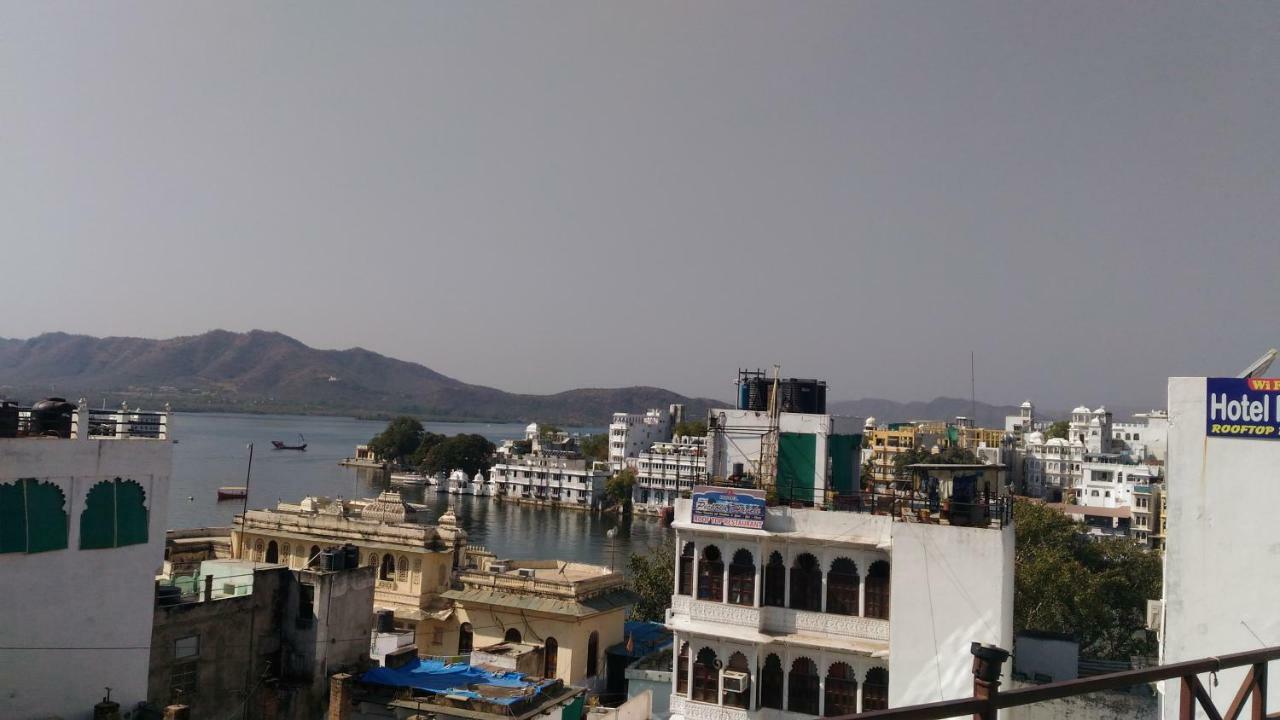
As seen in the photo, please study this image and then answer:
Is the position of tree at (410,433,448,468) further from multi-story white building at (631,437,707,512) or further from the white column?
the white column

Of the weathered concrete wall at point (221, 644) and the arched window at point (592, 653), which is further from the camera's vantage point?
the arched window at point (592, 653)

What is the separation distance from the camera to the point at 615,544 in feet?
255

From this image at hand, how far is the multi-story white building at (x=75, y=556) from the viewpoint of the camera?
13.5m

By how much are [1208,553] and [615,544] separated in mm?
67457

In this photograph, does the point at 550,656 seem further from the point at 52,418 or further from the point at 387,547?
the point at 52,418

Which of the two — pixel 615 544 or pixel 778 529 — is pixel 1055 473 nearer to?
pixel 615 544

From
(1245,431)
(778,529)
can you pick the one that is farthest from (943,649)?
(1245,431)

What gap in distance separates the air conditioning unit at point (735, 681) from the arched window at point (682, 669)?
0.92 meters

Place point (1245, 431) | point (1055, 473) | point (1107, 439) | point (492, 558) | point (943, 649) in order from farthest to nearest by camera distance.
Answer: point (1107, 439) < point (1055, 473) < point (492, 558) < point (943, 649) < point (1245, 431)

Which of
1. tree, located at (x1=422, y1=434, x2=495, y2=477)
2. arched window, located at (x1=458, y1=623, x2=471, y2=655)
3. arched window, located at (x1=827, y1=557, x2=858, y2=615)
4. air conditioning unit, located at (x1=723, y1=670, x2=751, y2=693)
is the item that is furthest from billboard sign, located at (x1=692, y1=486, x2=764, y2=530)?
tree, located at (x1=422, y1=434, x2=495, y2=477)

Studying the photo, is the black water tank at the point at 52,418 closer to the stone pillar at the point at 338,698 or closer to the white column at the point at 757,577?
the stone pillar at the point at 338,698

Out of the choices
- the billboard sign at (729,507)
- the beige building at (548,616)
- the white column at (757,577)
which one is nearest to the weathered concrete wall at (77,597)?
the billboard sign at (729,507)

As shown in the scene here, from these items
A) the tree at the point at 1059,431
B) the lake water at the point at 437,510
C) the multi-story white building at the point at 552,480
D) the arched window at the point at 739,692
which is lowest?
the lake water at the point at 437,510

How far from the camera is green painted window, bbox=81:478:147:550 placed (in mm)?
14398
